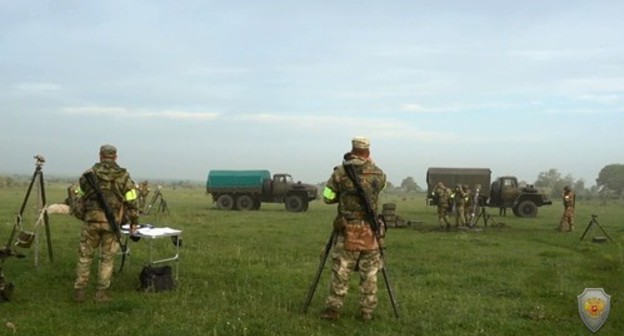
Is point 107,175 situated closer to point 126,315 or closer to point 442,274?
point 126,315

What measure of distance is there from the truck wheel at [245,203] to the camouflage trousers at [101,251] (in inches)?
1117

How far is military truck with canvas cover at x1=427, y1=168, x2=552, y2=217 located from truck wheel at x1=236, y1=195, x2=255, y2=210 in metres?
11.0

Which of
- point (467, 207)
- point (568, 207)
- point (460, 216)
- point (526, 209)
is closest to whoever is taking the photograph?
point (568, 207)

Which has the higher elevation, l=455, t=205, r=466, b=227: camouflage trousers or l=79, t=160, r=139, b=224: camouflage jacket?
l=79, t=160, r=139, b=224: camouflage jacket

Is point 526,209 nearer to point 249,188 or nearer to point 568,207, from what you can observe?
point 568,207

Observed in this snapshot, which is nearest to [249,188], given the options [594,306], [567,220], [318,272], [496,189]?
[496,189]

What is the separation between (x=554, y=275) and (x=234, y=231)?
36.6 ft

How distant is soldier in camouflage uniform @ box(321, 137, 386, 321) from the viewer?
25.5 feet

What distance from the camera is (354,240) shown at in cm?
778

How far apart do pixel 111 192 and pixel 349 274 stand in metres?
3.73

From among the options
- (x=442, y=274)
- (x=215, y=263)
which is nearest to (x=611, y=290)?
(x=442, y=274)

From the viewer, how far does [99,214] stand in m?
8.63

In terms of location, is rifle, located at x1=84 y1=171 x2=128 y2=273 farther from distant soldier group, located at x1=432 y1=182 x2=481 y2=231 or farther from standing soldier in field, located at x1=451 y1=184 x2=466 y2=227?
standing soldier in field, located at x1=451 y1=184 x2=466 y2=227

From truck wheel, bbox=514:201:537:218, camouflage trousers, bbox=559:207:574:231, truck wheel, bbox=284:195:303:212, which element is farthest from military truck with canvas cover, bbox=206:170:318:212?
camouflage trousers, bbox=559:207:574:231
